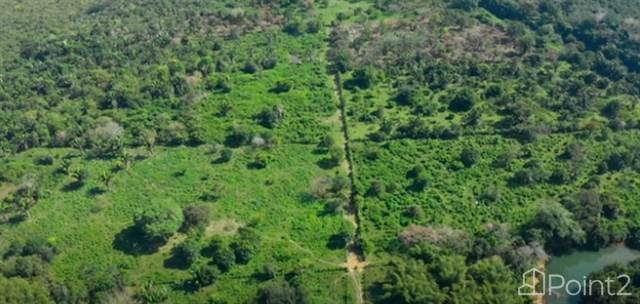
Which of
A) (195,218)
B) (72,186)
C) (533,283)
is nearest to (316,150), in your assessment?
(195,218)

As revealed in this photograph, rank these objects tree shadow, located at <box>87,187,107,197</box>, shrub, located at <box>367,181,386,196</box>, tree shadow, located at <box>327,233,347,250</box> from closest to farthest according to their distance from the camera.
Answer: tree shadow, located at <box>327,233,347,250</box> → shrub, located at <box>367,181,386,196</box> → tree shadow, located at <box>87,187,107,197</box>

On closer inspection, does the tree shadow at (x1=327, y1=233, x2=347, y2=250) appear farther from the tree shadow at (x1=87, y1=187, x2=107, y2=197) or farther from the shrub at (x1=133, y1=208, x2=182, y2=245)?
the tree shadow at (x1=87, y1=187, x2=107, y2=197)

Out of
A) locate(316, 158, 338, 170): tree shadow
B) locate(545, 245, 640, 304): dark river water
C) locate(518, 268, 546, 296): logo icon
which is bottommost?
locate(545, 245, 640, 304): dark river water

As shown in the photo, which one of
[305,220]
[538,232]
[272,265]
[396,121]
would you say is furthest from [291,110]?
[538,232]

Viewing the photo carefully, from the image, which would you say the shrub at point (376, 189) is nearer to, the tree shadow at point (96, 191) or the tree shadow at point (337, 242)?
the tree shadow at point (337, 242)

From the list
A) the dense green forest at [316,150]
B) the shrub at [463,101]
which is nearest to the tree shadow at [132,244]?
the dense green forest at [316,150]

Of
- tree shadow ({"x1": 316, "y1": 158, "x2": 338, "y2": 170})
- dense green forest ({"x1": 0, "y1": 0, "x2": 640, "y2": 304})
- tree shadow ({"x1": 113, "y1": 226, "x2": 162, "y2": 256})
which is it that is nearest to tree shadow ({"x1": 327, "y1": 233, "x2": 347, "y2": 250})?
dense green forest ({"x1": 0, "y1": 0, "x2": 640, "y2": 304})

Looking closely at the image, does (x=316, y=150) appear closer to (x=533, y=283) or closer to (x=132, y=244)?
(x=132, y=244)
